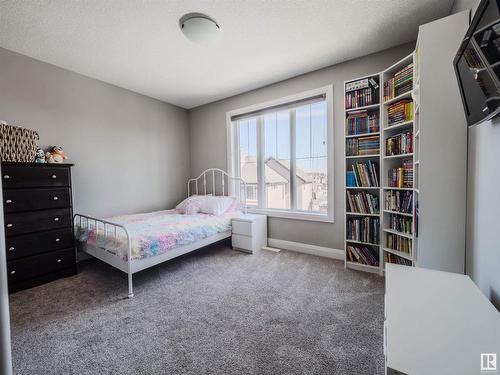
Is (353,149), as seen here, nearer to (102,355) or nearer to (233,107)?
(233,107)

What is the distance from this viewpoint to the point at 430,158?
156 cm

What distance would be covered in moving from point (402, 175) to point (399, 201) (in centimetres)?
26

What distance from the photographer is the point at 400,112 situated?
2143mm

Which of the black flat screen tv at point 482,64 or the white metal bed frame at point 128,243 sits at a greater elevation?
the black flat screen tv at point 482,64

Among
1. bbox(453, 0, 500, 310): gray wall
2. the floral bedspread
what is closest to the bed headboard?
the floral bedspread

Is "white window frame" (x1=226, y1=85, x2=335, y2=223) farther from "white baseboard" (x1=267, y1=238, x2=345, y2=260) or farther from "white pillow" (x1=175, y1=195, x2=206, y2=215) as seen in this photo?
"white pillow" (x1=175, y1=195, x2=206, y2=215)

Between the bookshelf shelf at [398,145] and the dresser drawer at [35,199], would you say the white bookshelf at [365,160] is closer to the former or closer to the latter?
the bookshelf shelf at [398,145]

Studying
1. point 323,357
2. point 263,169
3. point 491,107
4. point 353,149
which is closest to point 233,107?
point 263,169

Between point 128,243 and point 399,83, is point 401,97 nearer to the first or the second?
point 399,83

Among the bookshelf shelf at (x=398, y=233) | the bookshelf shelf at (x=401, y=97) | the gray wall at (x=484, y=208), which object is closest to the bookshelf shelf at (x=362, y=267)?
the bookshelf shelf at (x=398, y=233)

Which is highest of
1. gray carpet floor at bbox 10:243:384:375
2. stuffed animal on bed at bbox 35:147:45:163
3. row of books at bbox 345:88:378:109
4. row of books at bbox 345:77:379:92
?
row of books at bbox 345:77:379:92

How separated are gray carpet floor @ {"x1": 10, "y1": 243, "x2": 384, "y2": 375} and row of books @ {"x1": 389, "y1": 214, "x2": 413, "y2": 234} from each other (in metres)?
0.58

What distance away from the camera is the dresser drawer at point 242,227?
3.06 metres

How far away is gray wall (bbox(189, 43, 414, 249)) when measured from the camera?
2578 mm
